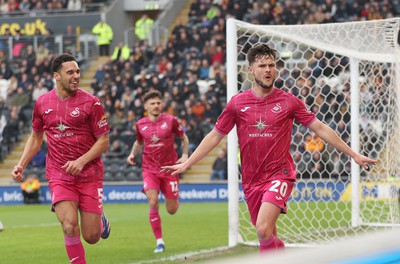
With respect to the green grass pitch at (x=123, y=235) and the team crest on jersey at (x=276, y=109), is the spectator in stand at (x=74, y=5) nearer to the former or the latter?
the green grass pitch at (x=123, y=235)

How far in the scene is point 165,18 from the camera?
32.9 m

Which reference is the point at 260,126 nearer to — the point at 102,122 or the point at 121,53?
the point at 102,122

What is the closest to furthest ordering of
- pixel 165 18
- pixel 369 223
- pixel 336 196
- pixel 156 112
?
pixel 156 112
pixel 369 223
pixel 336 196
pixel 165 18

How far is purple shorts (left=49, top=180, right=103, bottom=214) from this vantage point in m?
7.87

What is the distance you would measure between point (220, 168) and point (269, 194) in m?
16.6

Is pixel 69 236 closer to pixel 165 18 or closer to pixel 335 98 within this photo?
pixel 335 98

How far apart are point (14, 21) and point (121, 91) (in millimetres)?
8046

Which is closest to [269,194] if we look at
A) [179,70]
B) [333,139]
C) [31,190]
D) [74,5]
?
[333,139]

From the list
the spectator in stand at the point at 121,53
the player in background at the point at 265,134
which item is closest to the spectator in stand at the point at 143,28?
the spectator in stand at the point at 121,53

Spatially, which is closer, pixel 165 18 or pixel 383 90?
pixel 383 90

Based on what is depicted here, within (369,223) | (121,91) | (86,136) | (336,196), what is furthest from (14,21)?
→ (86,136)

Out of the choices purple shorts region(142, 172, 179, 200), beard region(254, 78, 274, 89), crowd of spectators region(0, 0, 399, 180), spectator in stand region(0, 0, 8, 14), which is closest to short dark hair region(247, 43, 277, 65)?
beard region(254, 78, 274, 89)

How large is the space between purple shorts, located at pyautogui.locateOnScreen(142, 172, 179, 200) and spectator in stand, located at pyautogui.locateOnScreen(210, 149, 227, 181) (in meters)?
11.8

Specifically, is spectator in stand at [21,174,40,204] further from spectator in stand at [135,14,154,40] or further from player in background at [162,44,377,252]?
player in background at [162,44,377,252]
